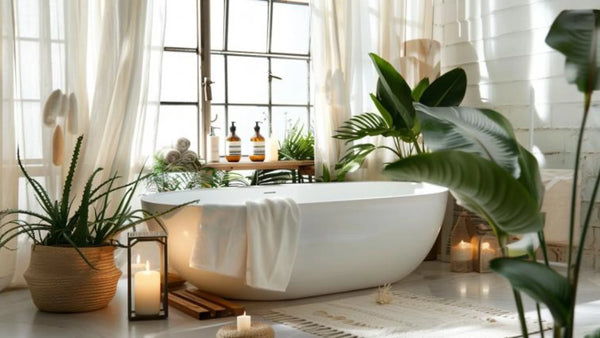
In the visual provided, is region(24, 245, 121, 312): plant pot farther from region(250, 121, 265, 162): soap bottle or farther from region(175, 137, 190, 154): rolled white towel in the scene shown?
region(250, 121, 265, 162): soap bottle

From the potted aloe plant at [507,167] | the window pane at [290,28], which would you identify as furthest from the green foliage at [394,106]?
the potted aloe plant at [507,167]

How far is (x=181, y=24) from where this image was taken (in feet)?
16.9

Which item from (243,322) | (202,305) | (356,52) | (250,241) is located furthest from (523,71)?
(243,322)

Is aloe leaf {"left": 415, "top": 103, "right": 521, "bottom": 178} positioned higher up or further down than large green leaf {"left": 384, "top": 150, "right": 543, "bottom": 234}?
higher up

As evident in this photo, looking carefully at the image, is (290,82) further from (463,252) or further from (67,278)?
(67,278)

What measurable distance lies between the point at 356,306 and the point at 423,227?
2.21 ft

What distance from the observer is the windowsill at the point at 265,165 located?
4.92 meters

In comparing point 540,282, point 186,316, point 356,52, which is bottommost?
point 186,316

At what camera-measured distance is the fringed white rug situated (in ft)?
10.8

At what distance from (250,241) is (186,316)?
1.53ft

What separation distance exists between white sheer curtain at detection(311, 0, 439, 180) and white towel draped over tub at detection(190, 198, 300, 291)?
1494 mm

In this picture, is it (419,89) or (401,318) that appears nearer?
(401,318)

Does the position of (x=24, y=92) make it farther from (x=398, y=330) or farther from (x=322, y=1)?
(x=398, y=330)

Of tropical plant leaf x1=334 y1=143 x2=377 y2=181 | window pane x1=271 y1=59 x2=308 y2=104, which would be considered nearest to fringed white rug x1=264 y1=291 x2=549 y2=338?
tropical plant leaf x1=334 y1=143 x2=377 y2=181
